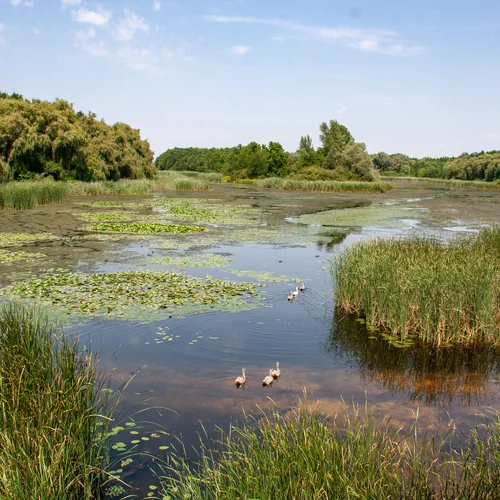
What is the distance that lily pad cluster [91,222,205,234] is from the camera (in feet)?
73.9

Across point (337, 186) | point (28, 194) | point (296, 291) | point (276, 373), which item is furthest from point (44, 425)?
point (337, 186)

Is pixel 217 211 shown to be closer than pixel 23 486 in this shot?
No

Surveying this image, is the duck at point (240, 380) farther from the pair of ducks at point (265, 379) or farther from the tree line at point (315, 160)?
the tree line at point (315, 160)

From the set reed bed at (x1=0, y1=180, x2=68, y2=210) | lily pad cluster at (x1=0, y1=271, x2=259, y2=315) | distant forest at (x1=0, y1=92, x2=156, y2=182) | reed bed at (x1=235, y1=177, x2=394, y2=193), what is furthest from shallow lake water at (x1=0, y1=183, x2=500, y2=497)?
reed bed at (x1=235, y1=177, x2=394, y2=193)

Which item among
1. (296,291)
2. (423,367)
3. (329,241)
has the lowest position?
(423,367)

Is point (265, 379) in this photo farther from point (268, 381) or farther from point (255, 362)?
point (255, 362)

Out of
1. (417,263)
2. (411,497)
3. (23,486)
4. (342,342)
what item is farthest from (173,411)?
(417,263)

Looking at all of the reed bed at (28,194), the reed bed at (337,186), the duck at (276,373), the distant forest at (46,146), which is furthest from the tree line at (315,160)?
the duck at (276,373)

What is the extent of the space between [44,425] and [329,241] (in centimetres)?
1790

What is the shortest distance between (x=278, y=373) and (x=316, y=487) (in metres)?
3.64

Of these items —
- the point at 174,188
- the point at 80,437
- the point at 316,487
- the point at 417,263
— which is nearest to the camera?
the point at 316,487

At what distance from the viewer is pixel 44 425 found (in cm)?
463

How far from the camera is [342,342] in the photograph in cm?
954

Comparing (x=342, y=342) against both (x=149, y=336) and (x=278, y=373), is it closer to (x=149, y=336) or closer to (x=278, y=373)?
(x=278, y=373)
